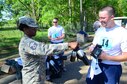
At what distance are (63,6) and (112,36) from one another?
2977 centimetres

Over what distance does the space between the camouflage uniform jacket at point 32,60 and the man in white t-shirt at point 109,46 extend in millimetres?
870

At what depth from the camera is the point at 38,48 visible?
14.2 feet

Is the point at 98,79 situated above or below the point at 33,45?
below

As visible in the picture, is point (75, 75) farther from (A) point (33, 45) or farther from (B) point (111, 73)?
(A) point (33, 45)

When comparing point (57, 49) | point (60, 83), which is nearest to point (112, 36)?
point (57, 49)

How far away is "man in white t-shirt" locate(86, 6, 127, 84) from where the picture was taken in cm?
509

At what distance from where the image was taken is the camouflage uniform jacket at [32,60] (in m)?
4.41

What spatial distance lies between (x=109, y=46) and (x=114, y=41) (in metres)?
0.11

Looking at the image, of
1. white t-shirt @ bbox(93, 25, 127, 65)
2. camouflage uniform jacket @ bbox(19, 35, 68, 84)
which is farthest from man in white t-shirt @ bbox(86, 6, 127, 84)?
camouflage uniform jacket @ bbox(19, 35, 68, 84)

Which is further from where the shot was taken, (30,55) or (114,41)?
(114,41)

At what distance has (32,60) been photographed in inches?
182

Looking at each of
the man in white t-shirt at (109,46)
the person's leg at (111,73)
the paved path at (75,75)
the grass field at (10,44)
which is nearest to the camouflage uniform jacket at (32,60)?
the man in white t-shirt at (109,46)

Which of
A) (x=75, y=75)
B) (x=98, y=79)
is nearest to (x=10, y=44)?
(x=75, y=75)

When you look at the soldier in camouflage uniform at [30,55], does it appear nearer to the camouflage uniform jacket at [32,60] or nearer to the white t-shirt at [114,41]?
the camouflage uniform jacket at [32,60]
